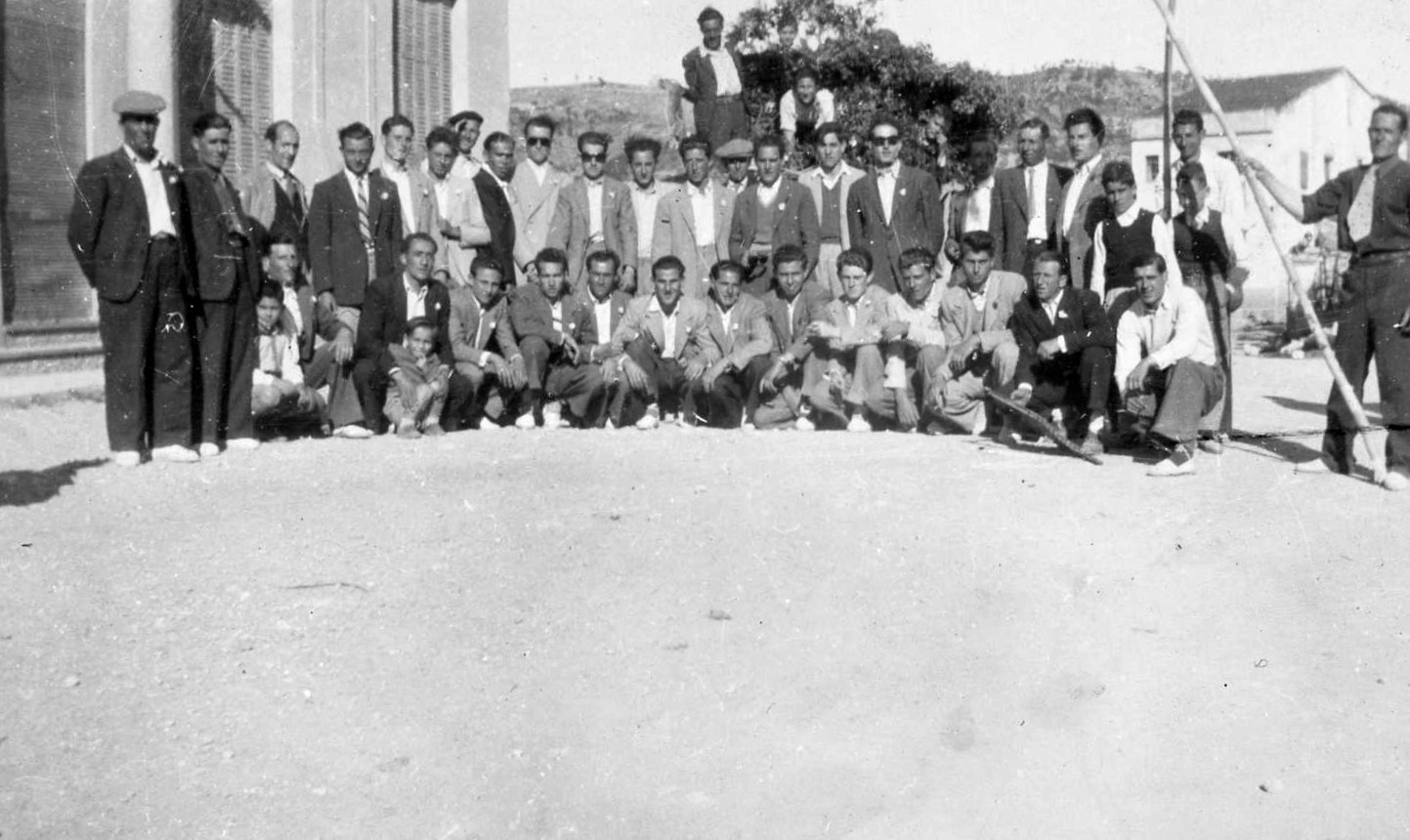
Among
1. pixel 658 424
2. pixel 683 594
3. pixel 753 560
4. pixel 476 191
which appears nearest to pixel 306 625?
pixel 683 594

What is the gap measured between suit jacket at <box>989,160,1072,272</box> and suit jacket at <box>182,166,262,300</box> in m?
4.37

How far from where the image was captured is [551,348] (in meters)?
8.85

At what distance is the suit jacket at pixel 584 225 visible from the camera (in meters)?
9.34

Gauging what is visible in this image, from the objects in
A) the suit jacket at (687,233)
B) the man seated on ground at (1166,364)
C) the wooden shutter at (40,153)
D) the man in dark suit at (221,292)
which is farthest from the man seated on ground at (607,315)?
the wooden shutter at (40,153)

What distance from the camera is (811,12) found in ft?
54.1

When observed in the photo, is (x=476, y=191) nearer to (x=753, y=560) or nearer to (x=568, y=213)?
(x=568, y=213)

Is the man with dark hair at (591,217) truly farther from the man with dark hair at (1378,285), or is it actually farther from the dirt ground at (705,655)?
the man with dark hair at (1378,285)

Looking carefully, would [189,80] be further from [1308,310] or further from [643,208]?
[1308,310]

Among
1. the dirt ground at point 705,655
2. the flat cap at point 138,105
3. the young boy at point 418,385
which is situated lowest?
the dirt ground at point 705,655

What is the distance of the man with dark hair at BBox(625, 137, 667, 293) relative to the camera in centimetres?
937

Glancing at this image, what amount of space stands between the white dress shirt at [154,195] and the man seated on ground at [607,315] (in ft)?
8.42

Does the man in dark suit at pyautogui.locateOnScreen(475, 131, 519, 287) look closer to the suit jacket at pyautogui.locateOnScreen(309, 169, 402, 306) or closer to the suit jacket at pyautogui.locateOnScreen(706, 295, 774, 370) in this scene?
the suit jacket at pyautogui.locateOnScreen(309, 169, 402, 306)

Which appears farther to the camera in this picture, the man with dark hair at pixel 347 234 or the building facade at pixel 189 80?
the building facade at pixel 189 80

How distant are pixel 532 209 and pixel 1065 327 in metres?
3.65
